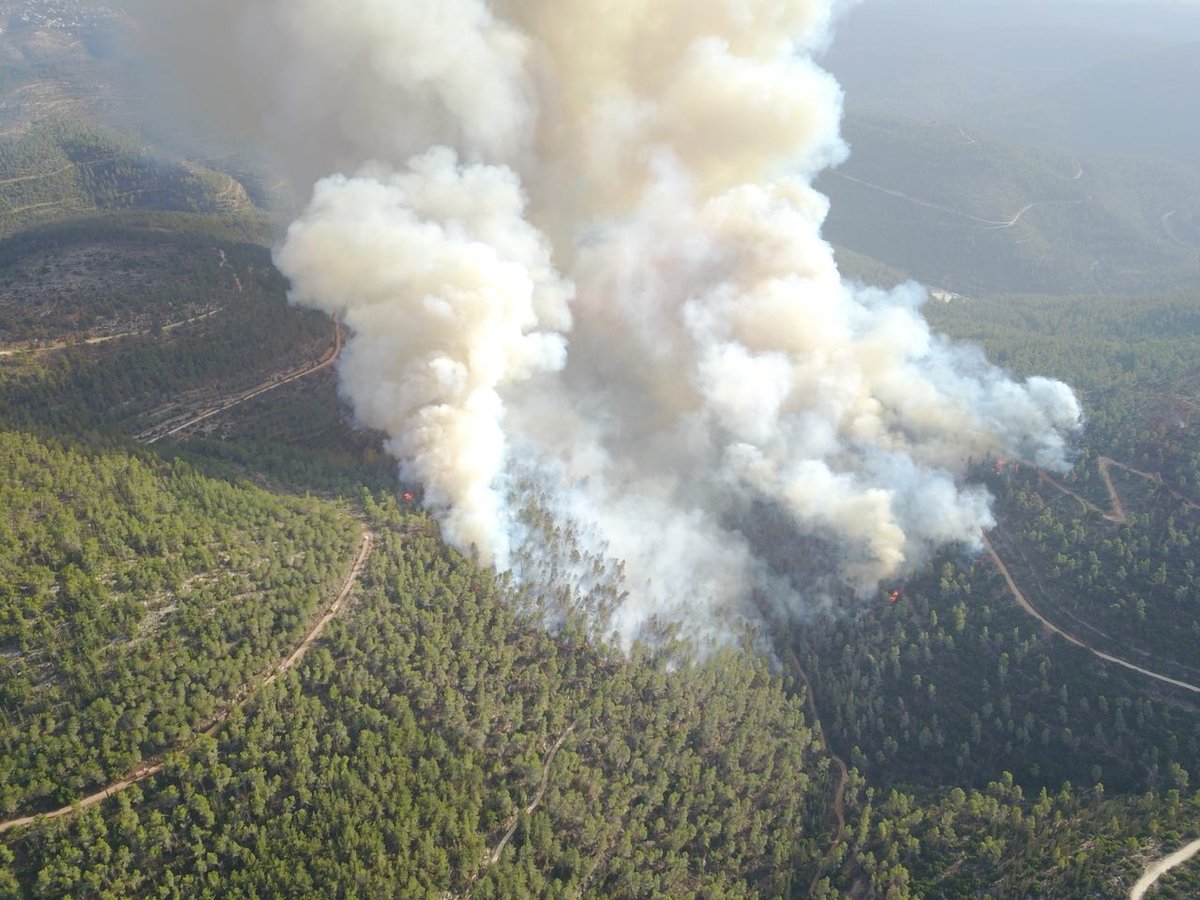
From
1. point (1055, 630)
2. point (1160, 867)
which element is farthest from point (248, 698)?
point (1055, 630)

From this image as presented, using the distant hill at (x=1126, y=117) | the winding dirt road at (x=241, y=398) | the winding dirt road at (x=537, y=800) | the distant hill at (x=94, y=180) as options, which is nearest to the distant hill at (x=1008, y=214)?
the distant hill at (x=1126, y=117)

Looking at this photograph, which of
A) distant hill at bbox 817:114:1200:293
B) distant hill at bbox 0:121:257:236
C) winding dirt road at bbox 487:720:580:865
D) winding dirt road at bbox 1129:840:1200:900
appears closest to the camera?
winding dirt road at bbox 1129:840:1200:900

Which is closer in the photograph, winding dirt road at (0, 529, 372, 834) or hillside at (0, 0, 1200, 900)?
winding dirt road at (0, 529, 372, 834)

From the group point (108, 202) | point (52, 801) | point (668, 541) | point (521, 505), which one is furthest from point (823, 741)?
point (108, 202)

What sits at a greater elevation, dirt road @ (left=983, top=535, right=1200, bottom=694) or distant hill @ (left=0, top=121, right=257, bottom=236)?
distant hill @ (left=0, top=121, right=257, bottom=236)

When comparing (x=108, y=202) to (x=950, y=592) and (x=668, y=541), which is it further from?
(x=950, y=592)

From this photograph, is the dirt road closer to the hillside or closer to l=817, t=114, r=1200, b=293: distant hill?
the hillside

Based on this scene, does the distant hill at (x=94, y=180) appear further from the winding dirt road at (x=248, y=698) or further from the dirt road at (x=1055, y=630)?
the dirt road at (x=1055, y=630)

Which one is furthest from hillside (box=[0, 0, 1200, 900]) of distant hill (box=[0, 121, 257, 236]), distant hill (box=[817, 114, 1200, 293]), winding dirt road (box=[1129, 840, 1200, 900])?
distant hill (box=[817, 114, 1200, 293])

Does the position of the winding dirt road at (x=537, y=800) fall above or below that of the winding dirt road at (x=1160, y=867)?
below
